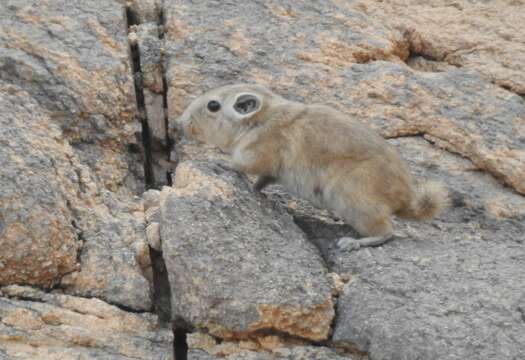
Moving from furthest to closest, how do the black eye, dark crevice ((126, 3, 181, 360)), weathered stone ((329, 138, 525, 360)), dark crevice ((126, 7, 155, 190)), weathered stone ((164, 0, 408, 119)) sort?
weathered stone ((164, 0, 408, 119)), dark crevice ((126, 7, 155, 190)), the black eye, dark crevice ((126, 3, 181, 360)), weathered stone ((329, 138, 525, 360))

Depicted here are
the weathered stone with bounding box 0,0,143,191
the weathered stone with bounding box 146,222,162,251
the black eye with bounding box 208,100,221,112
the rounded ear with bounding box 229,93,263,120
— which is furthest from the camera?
the black eye with bounding box 208,100,221,112

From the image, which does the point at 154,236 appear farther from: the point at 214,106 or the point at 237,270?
the point at 214,106

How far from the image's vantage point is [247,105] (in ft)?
24.9

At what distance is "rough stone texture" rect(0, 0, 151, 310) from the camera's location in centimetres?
602

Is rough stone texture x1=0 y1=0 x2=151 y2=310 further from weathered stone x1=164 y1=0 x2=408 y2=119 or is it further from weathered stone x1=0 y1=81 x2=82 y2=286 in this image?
weathered stone x1=164 y1=0 x2=408 y2=119

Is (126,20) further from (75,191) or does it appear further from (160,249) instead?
(160,249)

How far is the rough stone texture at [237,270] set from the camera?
5.75 meters

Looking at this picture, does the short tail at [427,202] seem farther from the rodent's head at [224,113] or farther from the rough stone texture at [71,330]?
the rough stone texture at [71,330]

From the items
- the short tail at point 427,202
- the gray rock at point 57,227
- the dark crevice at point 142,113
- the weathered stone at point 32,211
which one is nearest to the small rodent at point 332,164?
the short tail at point 427,202

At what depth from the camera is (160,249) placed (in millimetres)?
6398

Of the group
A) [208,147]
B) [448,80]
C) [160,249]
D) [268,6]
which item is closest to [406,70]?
[448,80]

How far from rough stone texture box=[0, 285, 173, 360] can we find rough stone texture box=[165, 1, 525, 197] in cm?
309

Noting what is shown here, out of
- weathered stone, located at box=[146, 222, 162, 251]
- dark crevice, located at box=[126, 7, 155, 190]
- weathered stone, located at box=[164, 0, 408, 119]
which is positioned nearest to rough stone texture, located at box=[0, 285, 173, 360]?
weathered stone, located at box=[146, 222, 162, 251]

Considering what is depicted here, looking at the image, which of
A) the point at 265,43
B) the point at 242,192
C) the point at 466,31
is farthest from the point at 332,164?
the point at 466,31
